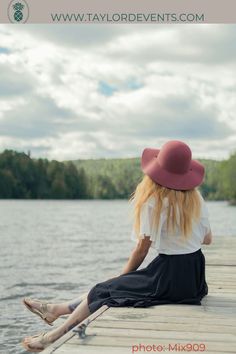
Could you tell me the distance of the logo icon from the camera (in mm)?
10664

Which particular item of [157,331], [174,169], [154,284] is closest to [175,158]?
[174,169]

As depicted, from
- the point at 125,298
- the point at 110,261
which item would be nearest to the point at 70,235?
the point at 110,261

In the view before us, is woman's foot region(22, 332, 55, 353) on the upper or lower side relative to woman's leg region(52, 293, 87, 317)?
lower

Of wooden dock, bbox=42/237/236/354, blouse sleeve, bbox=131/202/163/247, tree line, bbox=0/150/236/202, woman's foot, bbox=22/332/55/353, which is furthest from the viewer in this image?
tree line, bbox=0/150/236/202

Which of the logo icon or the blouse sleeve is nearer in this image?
the blouse sleeve

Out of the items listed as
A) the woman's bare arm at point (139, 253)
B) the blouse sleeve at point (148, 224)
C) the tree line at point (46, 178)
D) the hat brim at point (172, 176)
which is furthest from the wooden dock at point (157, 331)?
the tree line at point (46, 178)

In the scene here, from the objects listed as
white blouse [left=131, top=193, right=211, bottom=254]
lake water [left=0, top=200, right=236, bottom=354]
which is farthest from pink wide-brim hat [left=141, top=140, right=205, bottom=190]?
lake water [left=0, top=200, right=236, bottom=354]

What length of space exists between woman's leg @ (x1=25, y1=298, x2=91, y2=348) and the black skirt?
0.06 metres

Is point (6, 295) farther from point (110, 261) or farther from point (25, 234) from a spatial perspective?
point (25, 234)

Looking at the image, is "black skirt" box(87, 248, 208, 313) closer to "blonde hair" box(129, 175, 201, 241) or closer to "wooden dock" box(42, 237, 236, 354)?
"wooden dock" box(42, 237, 236, 354)

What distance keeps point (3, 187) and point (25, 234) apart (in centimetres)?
7331

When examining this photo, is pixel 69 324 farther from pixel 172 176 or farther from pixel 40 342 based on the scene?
pixel 172 176

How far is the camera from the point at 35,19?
10508 mm

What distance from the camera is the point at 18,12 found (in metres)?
10.9
